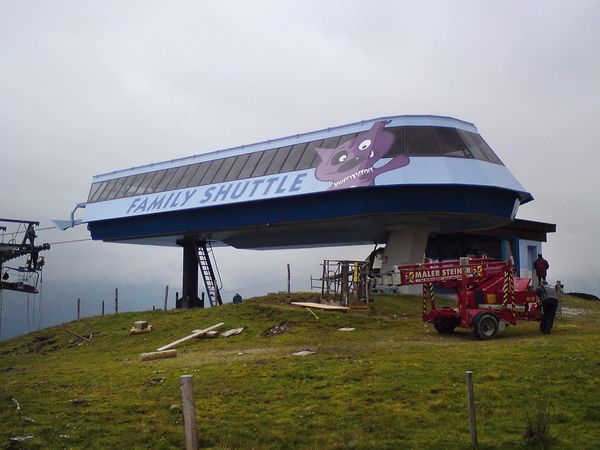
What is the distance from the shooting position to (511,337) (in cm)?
2097

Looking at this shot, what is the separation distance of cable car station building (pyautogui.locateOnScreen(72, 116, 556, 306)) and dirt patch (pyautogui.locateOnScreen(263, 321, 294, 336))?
6242 mm

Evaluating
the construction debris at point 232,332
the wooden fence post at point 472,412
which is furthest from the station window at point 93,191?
the wooden fence post at point 472,412

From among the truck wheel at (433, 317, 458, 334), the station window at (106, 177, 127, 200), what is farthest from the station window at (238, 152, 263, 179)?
the truck wheel at (433, 317, 458, 334)

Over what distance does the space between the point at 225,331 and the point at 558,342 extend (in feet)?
41.3

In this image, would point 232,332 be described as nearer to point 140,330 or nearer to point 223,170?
point 140,330

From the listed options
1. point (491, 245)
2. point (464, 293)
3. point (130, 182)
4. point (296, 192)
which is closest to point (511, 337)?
point (464, 293)

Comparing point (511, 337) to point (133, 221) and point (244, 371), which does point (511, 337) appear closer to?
point (244, 371)

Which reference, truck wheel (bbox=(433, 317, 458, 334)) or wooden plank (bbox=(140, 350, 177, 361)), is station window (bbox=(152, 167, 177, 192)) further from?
truck wheel (bbox=(433, 317, 458, 334))

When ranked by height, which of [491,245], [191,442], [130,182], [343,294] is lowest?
[191,442]

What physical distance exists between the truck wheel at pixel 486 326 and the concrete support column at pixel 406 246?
10.2 m

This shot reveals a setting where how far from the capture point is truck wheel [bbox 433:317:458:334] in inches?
874

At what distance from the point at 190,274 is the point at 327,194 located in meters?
15.2

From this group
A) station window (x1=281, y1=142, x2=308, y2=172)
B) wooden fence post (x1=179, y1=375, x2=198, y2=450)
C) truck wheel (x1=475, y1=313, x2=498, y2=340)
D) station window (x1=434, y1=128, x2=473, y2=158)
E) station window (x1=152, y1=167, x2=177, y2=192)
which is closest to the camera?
wooden fence post (x1=179, y1=375, x2=198, y2=450)

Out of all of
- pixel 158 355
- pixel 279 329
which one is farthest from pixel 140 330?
pixel 158 355
